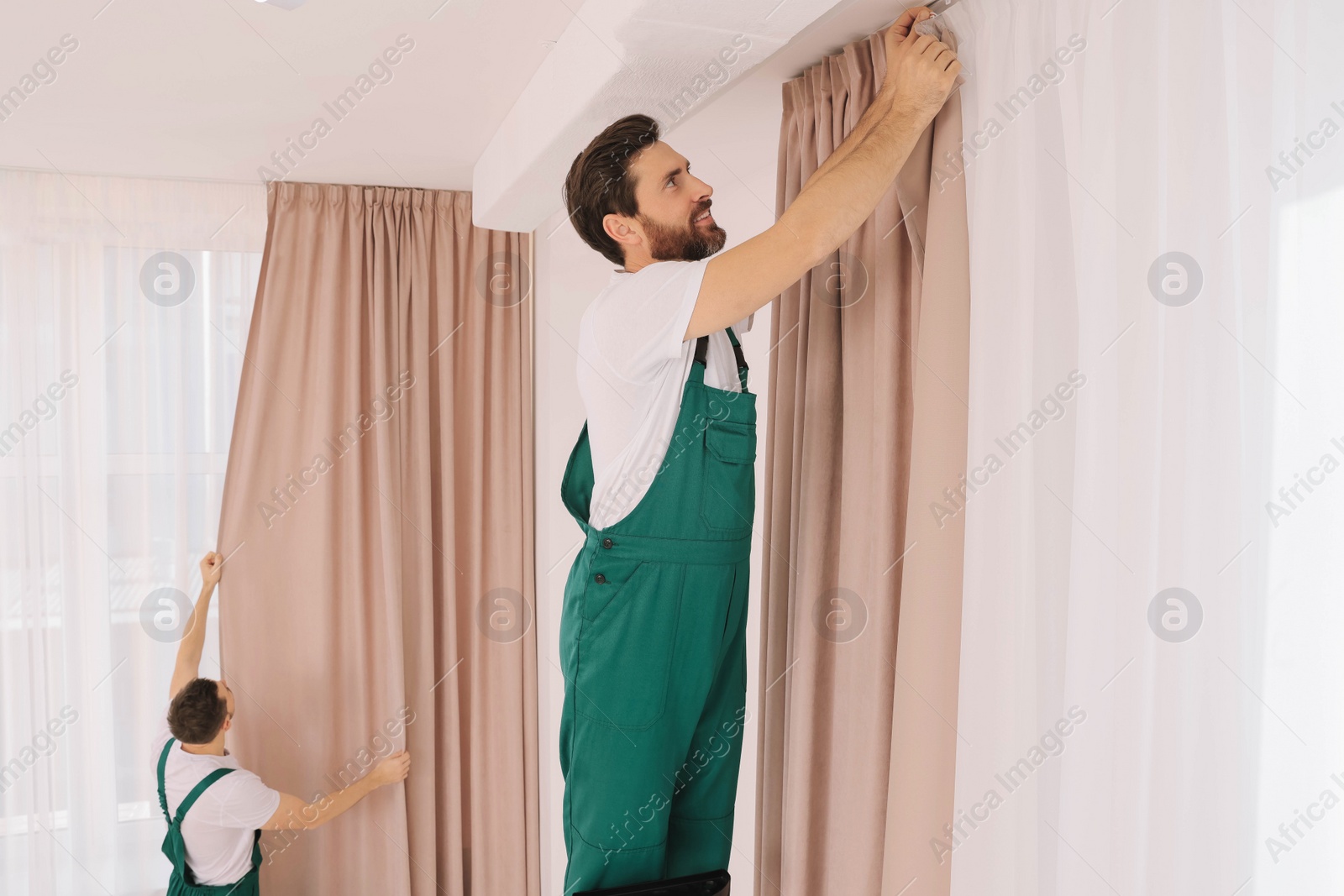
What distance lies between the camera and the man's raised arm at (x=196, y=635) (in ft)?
8.97

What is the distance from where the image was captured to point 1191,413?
3.46 ft

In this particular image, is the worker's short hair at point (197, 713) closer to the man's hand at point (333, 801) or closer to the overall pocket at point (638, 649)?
the man's hand at point (333, 801)

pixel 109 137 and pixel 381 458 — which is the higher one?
pixel 109 137

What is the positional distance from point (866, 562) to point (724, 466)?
360mm

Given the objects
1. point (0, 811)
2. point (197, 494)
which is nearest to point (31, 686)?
point (0, 811)

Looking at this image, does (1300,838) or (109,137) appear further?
(109,137)

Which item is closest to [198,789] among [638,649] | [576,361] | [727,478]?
[576,361]

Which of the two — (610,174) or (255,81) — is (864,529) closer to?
(610,174)

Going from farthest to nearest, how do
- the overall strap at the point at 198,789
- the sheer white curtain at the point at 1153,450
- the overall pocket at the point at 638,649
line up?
the overall strap at the point at 198,789 → the overall pocket at the point at 638,649 → the sheer white curtain at the point at 1153,450

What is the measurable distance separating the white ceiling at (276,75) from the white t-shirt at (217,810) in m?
1.66

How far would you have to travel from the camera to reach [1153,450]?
1.09 m

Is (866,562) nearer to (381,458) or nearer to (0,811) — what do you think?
(381,458)

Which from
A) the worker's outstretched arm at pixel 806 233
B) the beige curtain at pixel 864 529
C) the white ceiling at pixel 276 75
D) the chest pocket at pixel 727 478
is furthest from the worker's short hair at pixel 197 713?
the worker's outstretched arm at pixel 806 233

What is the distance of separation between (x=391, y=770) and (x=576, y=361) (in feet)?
4.78
